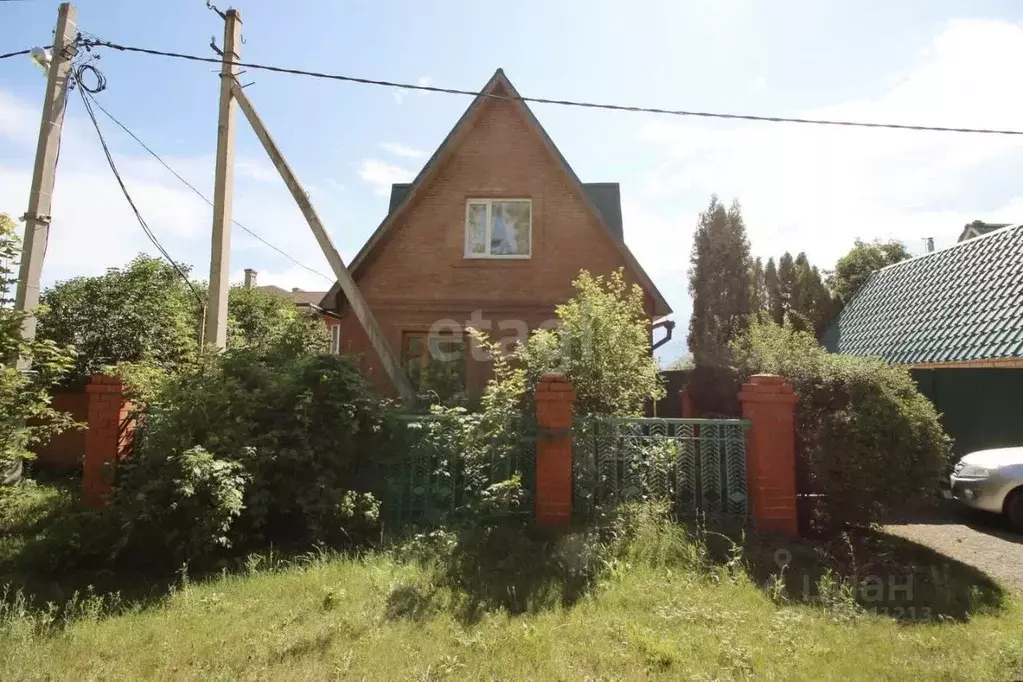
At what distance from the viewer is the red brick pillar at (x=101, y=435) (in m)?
6.03

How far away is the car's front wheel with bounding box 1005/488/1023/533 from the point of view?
6566 millimetres

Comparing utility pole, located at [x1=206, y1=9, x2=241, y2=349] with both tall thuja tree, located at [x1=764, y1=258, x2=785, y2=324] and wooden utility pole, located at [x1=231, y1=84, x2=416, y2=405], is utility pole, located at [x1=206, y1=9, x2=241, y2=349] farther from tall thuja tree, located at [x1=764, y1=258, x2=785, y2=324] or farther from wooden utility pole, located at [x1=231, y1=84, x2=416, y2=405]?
tall thuja tree, located at [x1=764, y1=258, x2=785, y2=324]

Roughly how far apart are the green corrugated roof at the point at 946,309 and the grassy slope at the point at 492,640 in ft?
20.9

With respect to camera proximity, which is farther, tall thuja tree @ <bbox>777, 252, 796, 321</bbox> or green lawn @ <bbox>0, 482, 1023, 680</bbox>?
tall thuja tree @ <bbox>777, 252, 796, 321</bbox>

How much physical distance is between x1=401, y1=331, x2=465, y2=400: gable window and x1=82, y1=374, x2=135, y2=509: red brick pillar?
183 inches

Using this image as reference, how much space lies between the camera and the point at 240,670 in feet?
11.0

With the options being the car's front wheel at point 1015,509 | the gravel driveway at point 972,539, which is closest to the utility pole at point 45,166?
the gravel driveway at point 972,539

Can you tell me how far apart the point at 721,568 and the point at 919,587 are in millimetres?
1592

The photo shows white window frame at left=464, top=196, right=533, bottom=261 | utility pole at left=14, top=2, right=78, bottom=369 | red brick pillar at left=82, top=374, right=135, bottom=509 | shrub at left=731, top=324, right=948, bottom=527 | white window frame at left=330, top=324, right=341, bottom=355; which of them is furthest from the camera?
white window frame at left=464, top=196, right=533, bottom=261

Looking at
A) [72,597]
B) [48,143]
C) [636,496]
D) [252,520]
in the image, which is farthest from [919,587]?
[48,143]

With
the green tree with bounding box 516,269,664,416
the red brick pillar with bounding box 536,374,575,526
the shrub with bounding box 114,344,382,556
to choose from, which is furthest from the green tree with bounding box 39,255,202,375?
the red brick pillar with bounding box 536,374,575,526

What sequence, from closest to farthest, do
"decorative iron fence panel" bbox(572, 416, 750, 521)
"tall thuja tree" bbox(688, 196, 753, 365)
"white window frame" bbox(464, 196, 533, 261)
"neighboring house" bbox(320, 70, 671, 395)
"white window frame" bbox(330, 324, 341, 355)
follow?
"decorative iron fence panel" bbox(572, 416, 750, 521), "white window frame" bbox(330, 324, 341, 355), "neighboring house" bbox(320, 70, 671, 395), "white window frame" bbox(464, 196, 533, 261), "tall thuja tree" bbox(688, 196, 753, 365)

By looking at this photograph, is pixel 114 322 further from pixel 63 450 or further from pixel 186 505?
pixel 186 505

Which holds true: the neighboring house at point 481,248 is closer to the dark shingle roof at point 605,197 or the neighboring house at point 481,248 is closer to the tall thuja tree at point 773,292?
the dark shingle roof at point 605,197
